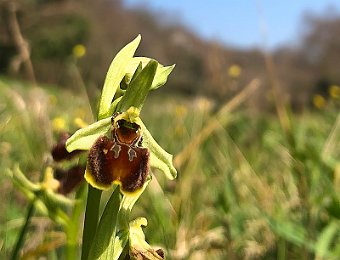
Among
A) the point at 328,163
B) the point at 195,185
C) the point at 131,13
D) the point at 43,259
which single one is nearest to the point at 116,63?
the point at 43,259

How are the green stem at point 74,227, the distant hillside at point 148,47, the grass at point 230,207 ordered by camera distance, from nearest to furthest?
the green stem at point 74,227 < the grass at point 230,207 < the distant hillside at point 148,47

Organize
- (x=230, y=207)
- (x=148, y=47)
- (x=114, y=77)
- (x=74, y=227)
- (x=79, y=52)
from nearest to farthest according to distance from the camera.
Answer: (x=114, y=77) < (x=74, y=227) < (x=230, y=207) < (x=79, y=52) < (x=148, y=47)

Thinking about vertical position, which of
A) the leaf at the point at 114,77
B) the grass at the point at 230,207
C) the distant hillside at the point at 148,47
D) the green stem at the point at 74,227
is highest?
the leaf at the point at 114,77

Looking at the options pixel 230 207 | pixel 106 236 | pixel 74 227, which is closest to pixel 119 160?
pixel 106 236

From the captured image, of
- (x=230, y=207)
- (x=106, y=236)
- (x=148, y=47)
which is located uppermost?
(x=106, y=236)

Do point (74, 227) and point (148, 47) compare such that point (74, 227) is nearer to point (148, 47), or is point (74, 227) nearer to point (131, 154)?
point (131, 154)

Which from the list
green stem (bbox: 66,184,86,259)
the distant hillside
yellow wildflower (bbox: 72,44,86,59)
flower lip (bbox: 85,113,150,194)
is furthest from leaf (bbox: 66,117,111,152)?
the distant hillside

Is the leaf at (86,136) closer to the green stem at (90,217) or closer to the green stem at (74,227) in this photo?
the green stem at (90,217)

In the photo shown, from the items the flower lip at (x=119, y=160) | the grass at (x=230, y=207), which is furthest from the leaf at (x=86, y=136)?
the grass at (x=230, y=207)
